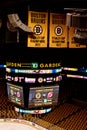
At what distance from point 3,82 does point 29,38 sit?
17.2ft

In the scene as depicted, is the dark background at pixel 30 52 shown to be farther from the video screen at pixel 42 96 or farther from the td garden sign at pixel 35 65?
the video screen at pixel 42 96

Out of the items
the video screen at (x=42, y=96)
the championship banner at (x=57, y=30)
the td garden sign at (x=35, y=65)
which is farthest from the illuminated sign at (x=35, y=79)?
the championship banner at (x=57, y=30)

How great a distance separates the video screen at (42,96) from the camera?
7855 millimetres

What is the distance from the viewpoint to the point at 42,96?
795 cm

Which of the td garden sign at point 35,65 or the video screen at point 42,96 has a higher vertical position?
the td garden sign at point 35,65

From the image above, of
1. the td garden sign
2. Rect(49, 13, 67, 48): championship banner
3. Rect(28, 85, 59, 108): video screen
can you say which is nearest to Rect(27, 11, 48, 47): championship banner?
Rect(49, 13, 67, 48): championship banner

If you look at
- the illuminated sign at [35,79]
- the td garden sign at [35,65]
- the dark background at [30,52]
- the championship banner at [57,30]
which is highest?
the championship banner at [57,30]

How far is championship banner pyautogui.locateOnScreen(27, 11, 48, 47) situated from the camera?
6795 mm

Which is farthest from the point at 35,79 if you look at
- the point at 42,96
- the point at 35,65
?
the point at 42,96

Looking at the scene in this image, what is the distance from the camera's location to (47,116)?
8.43 metres

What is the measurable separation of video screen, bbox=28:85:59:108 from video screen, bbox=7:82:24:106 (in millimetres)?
267

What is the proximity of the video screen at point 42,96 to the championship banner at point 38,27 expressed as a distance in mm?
1465

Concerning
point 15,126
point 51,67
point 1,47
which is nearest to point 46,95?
point 51,67

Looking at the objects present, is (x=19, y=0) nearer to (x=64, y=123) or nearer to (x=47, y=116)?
(x=64, y=123)
